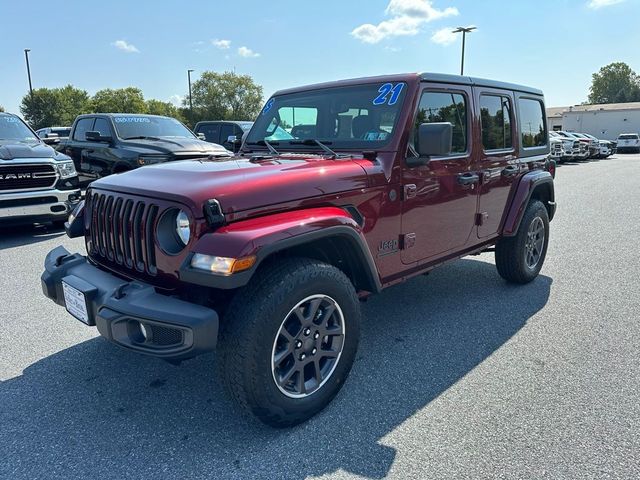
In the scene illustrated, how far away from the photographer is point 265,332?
2297 millimetres

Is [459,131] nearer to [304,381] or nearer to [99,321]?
[304,381]

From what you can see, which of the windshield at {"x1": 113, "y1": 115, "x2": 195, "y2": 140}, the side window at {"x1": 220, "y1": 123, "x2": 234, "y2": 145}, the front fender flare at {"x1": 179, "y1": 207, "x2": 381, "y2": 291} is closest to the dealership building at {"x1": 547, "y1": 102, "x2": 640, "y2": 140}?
the side window at {"x1": 220, "y1": 123, "x2": 234, "y2": 145}

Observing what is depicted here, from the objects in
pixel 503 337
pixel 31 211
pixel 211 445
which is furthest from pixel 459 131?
pixel 31 211

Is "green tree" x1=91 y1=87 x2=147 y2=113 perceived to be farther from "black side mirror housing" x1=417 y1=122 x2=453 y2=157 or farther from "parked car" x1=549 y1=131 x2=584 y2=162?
"black side mirror housing" x1=417 y1=122 x2=453 y2=157

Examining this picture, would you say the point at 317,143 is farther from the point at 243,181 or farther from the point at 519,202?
the point at 519,202

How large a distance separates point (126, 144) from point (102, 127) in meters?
1.07

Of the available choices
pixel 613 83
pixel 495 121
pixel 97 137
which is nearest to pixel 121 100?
pixel 97 137

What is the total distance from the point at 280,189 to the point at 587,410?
2098 mm

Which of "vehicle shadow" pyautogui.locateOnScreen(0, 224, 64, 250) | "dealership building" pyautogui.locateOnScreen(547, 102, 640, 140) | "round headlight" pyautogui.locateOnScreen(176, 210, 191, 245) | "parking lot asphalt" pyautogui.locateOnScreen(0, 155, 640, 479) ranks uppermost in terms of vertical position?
"dealership building" pyautogui.locateOnScreen(547, 102, 640, 140)

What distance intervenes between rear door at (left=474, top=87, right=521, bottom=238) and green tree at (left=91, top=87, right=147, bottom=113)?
6962cm

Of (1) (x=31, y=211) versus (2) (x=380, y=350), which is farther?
(1) (x=31, y=211)

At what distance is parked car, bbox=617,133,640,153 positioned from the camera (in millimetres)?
36656

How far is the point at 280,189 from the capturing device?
2.54m

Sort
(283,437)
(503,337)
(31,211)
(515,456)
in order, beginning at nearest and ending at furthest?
1. (515,456)
2. (283,437)
3. (503,337)
4. (31,211)
